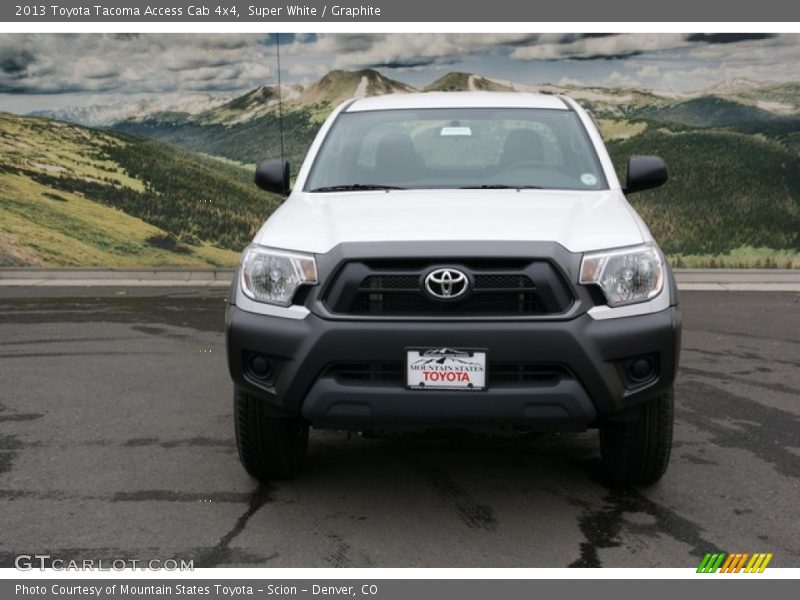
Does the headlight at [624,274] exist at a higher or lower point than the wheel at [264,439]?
higher

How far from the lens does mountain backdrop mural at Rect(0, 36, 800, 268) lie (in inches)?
547

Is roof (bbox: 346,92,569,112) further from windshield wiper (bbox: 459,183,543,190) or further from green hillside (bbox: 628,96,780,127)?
green hillside (bbox: 628,96,780,127)

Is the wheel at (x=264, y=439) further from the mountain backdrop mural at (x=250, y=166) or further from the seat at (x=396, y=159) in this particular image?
the mountain backdrop mural at (x=250, y=166)

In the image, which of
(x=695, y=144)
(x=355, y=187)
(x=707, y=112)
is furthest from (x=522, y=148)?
(x=707, y=112)

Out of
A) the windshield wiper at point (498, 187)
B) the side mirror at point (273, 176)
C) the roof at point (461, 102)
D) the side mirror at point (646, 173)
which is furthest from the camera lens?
the roof at point (461, 102)

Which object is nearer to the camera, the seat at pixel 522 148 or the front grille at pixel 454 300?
the front grille at pixel 454 300

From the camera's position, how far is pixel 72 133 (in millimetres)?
14414

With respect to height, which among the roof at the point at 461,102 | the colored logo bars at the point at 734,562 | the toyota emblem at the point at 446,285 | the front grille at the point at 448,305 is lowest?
the colored logo bars at the point at 734,562

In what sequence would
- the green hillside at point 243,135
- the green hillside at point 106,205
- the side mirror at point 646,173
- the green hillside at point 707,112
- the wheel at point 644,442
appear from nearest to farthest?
the wheel at point 644,442
the side mirror at point 646,173
the green hillside at point 707,112
the green hillside at point 106,205
the green hillside at point 243,135

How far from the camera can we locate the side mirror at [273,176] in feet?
18.5

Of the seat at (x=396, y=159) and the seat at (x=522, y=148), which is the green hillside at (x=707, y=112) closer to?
the seat at (x=522, y=148)

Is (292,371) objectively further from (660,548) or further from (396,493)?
(660,548)

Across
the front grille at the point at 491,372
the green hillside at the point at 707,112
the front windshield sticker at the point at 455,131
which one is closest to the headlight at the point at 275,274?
the front grille at the point at 491,372

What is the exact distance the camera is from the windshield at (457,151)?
17.3 feet
